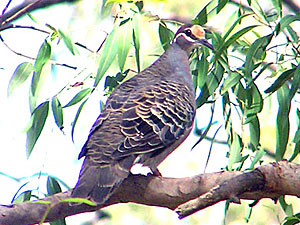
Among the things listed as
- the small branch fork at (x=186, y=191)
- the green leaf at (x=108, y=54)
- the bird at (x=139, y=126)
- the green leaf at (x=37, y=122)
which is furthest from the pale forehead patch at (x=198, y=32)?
the small branch fork at (x=186, y=191)

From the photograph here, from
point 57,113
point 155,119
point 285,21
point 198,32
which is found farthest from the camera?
point 198,32

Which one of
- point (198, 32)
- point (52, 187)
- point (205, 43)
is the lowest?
point (52, 187)

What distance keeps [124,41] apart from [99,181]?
67 centimetres

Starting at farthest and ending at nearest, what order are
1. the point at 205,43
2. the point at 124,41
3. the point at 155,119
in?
the point at 205,43 → the point at 155,119 → the point at 124,41

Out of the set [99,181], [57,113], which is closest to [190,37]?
Answer: [57,113]

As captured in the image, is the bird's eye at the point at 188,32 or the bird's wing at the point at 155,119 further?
the bird's eye at the point at 188,32

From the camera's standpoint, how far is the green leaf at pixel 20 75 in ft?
11.2

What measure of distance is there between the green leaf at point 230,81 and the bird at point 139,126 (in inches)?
14.5

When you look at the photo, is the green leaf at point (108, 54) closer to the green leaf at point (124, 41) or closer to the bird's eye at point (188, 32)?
the green leaf at point (124, 41)

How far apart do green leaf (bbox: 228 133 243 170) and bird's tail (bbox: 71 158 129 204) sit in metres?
0.57

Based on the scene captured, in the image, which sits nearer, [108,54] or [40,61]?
[108,54]

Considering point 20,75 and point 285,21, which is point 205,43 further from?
point 20,75

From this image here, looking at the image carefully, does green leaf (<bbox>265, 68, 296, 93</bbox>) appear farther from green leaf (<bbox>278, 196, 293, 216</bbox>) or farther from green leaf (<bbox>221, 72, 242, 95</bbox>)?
green leaf (<bbox>278, 196, 293, 216</bbox>)

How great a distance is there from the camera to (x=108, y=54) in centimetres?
315
